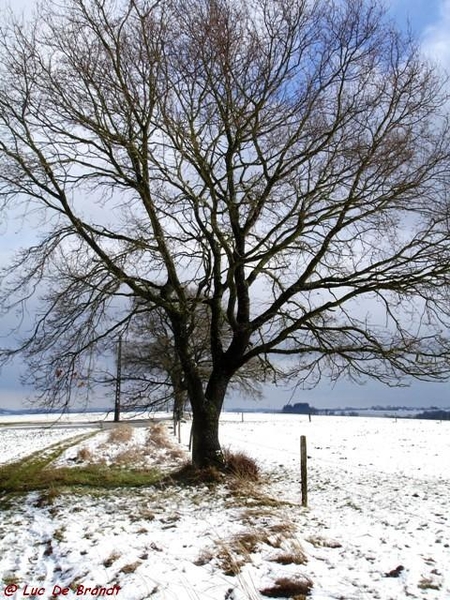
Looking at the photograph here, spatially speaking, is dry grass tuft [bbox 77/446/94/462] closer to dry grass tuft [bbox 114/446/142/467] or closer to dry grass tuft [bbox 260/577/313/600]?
dry grass tuft [bbox 114/446/142/467]

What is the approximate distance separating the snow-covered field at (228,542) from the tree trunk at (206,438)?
45.5 inches

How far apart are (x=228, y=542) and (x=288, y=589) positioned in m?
1.59

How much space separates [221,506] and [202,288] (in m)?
5.59

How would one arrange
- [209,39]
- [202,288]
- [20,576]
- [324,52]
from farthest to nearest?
1. [202,288]
2. [324,52]
3. [209,39]
4. [20,576]

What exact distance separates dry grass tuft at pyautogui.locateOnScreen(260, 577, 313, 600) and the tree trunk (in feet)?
22.6

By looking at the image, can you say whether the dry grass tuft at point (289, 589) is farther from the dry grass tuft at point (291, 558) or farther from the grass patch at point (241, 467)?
the grass patch at point (241, 467)

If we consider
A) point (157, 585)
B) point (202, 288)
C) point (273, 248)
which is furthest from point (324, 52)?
point (157, 585)

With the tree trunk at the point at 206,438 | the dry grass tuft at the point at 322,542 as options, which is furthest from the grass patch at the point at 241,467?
the dry grass tuft at the point at 322,542

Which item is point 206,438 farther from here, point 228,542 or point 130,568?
point 130,568

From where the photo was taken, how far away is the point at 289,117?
11.6 m

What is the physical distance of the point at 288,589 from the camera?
5.31 m

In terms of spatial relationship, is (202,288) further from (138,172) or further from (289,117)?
(289,117)

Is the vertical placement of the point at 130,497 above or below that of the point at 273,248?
below

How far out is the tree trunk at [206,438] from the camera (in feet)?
40.5
